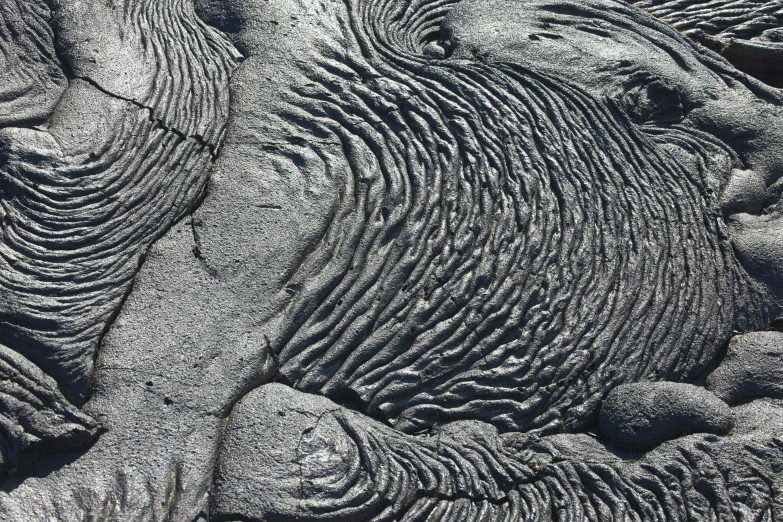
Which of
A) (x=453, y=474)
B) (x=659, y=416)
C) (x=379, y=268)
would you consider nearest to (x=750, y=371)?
(x=659, y=416)

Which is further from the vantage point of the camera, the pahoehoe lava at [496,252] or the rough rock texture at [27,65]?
the rough rock texture at [27,65]

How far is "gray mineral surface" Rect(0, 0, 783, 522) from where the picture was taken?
8.36ft

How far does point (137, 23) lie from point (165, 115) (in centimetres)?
51

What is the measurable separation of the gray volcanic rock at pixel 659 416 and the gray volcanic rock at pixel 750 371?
13 cm

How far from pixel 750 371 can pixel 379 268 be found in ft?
4.44

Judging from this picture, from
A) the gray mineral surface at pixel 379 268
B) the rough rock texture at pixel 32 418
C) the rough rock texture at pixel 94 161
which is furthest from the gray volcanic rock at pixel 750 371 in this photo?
the rough rock texture at pixel 32 418

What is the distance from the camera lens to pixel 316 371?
2.70 m

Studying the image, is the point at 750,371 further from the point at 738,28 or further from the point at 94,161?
the point at 94,161

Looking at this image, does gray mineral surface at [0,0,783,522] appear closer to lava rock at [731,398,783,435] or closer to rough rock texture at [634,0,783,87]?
lava rock at [731,398,783,435]

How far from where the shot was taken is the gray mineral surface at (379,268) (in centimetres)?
255

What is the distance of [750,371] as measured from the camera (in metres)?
2.86

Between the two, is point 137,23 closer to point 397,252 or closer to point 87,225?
point 87,225

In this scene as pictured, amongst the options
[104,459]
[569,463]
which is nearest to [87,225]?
[104,459]

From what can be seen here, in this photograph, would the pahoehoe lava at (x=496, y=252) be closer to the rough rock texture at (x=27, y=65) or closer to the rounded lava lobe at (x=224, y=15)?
the rounded lava lobe at (x=224, y=15)
